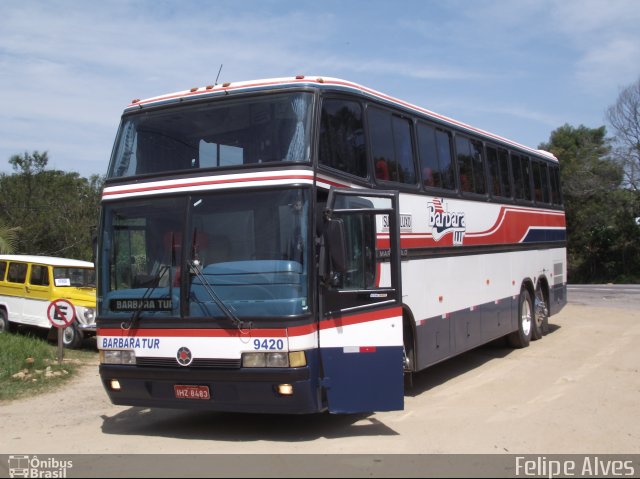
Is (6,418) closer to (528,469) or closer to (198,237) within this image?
(198,237)

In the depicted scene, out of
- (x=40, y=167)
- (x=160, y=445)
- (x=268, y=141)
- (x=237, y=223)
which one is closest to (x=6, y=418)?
(x=160, y=445)

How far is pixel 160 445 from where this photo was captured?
7.22 metres

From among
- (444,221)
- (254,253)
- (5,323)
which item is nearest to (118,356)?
(254,253)

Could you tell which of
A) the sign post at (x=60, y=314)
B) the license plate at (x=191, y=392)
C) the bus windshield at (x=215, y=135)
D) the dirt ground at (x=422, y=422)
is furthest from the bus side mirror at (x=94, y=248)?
the sign post at (x=60, y=314)

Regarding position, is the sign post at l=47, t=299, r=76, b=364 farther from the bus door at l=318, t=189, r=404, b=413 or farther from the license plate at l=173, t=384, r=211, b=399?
the bus door at l=318, t=189, r=404, b=413

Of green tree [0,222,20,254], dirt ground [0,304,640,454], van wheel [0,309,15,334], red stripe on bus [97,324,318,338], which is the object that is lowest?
dirt ground [0,304,640,454]

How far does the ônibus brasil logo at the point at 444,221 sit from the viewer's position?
988 cm

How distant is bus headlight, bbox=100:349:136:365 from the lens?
24.6 feet

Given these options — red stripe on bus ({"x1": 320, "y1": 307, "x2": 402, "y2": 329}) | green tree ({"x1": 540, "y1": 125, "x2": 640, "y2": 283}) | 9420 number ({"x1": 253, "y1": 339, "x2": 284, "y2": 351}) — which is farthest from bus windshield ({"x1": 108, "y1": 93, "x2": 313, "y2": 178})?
green tree ({"x1": 540, "y1": 125, "x2": 640, "y2": 283})

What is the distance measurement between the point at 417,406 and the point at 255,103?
4377 millimetres

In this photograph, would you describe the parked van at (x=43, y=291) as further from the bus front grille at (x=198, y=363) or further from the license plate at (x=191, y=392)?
the license plate at (x=191, y=392)

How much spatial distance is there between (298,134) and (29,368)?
7.35 m

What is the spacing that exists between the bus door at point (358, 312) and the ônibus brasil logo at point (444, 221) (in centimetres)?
228

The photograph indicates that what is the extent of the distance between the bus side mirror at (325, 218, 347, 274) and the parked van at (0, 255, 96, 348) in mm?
9737
